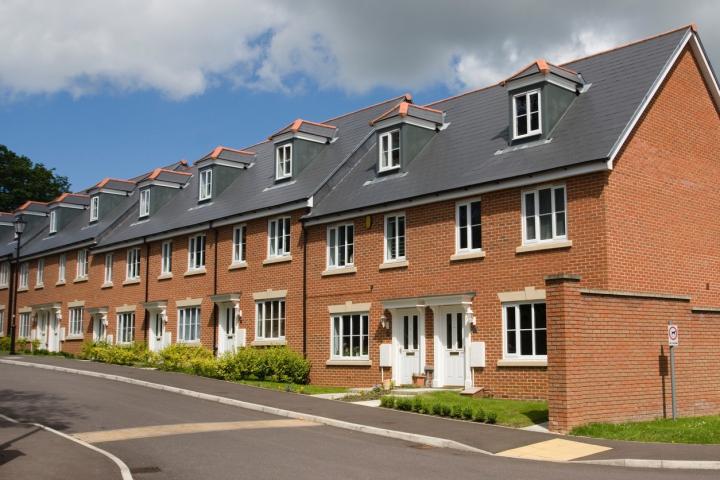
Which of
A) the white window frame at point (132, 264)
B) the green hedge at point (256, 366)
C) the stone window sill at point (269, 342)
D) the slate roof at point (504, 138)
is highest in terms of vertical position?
the slate roof at point (504, 138)

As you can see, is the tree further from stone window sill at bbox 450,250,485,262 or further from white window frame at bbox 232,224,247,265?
stone window sill at bbox 450,250,485,262

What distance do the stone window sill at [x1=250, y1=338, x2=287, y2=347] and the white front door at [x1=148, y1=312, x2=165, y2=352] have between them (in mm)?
7425

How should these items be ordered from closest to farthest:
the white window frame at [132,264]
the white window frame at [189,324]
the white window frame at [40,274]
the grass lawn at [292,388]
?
the grass lawn at [292,388] → the white window frame at [189,324] → the white window frame at [132,264] → the white window frame at [40,274]

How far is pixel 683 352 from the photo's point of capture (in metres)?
17.9

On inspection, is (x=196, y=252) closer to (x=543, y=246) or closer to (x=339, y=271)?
(x=339, y=271)

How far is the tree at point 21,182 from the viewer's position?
6675 centimetres

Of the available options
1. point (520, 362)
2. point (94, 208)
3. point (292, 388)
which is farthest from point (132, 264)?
point (520, 362)

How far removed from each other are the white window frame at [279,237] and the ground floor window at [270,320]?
5.69 ft

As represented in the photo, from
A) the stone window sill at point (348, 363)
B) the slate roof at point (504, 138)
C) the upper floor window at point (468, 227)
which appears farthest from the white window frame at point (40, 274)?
the upper floor window at point (468, 227)

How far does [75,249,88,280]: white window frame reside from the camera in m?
41.3

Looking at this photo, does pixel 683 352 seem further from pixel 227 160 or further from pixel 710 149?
pixel 227 160

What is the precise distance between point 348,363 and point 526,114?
9217mm

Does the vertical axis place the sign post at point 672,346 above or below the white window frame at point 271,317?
below

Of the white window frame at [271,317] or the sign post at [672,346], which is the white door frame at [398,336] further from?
the sign post at [672,346]
